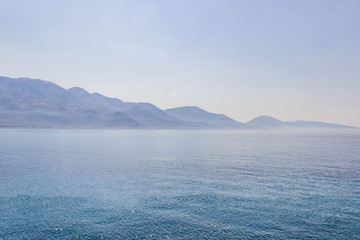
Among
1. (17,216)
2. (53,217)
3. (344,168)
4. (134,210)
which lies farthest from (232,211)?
(344,168)

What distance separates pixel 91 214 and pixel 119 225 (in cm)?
577

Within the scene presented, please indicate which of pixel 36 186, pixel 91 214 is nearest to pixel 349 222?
pixel 91 214

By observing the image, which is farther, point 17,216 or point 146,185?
point 146,185

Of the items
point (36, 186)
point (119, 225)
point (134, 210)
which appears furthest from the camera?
point (36, 186)

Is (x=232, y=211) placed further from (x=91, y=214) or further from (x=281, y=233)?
(x=91, y=214)

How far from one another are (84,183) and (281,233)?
3887cm

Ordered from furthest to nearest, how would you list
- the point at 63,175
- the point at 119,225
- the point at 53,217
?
the point at 63,175
the point at 53,217
the point at 119,225

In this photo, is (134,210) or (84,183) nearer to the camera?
(134,210)

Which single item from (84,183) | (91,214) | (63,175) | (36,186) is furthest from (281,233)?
(63,175)

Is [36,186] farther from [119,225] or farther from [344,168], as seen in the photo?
[344,168]

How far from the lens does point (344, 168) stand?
220 feet

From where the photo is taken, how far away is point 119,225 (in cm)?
3056

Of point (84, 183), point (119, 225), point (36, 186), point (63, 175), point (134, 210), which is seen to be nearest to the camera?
point (119, 225)

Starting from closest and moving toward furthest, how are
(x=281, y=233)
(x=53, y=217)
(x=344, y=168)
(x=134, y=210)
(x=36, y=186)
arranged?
(x=281, y=233)
(x=53, y=217)
(x=134, y=210)
(x=36, y=186)
(x=344, y=168)
